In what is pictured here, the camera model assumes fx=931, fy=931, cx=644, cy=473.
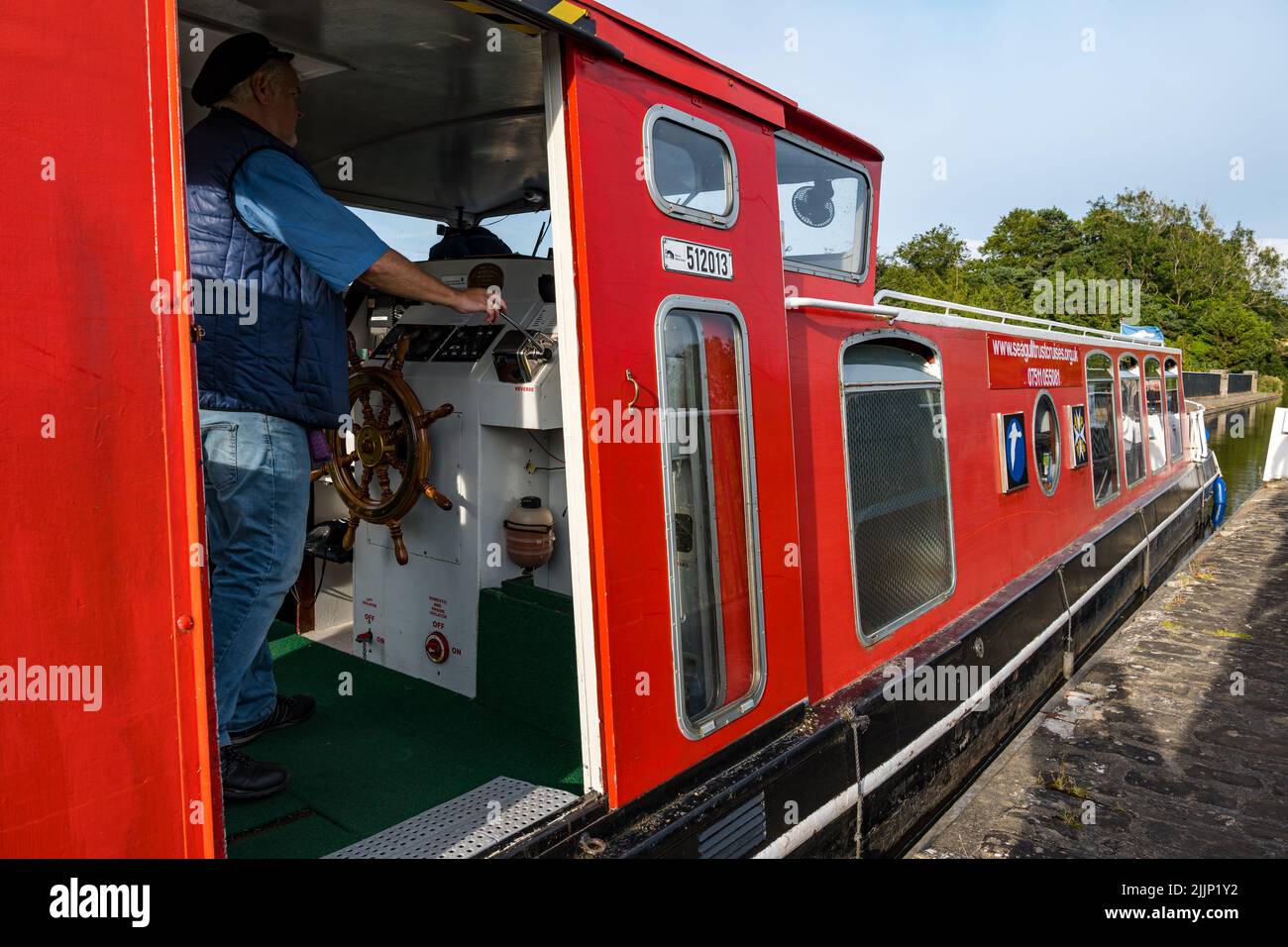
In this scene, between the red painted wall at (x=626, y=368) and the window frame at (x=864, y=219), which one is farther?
the window frame at (x=864, y=219)

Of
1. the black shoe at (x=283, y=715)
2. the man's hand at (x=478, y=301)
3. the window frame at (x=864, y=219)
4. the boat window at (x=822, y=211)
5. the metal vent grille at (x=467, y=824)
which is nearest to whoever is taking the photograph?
the metal vent grille at (x=467, y=824)

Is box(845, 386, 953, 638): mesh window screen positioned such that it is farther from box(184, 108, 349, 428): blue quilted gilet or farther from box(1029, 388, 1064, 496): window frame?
box(184, 108, 349, 428): blue quilted gilet

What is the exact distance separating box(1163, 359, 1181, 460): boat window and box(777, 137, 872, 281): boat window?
21.9 feet

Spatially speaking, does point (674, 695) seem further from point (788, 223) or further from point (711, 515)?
point (788, 223)

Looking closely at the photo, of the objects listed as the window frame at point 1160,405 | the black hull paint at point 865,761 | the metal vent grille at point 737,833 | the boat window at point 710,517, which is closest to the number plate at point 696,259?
the boat window at point 710,517

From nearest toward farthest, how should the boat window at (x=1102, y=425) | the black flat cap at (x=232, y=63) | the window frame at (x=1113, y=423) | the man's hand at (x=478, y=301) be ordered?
the black flat cap at (x=232, y=63) → the man's hand at (x=478, y=301) → the window frame at (x=1113, y=423) → the boat window at (x=1102, y=425)

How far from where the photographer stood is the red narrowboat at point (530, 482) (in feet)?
4.91

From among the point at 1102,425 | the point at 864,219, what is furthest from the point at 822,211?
the point at 1102,425

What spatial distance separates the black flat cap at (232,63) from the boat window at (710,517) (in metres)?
1.28

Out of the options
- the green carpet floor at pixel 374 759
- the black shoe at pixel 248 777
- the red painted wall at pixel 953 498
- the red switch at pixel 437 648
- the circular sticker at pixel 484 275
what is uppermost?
the circular sticker at pixel 484 275

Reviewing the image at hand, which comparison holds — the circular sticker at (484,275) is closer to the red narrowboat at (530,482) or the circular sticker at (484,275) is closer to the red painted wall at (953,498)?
the red narrowboat at (530,482)

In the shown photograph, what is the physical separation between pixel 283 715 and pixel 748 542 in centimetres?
179
